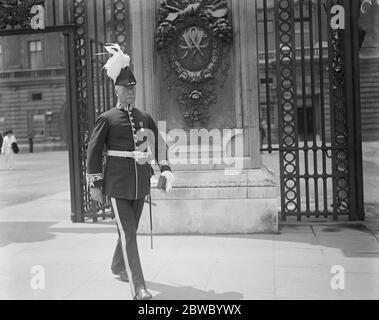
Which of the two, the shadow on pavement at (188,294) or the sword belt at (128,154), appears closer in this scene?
the shadow on pavement at (188,294)

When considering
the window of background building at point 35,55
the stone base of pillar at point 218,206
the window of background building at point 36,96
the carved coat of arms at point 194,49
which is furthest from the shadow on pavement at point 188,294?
the window of background building at point 35,55

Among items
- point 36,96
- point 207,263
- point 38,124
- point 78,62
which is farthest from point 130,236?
point 36,96

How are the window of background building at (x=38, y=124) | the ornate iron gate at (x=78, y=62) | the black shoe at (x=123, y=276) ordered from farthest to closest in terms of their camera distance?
the window of background building at (x=38, y=124) → the ornate iron gate at (x=78, y=62) → the black shoe at (x=123, y=276)

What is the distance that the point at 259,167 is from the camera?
777cm

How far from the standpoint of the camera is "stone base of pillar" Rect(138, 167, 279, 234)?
753 cm

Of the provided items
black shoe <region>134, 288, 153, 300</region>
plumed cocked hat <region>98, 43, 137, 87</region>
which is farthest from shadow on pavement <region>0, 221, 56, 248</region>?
plumed cocked hat <region>98, 43, 137, 87</region>

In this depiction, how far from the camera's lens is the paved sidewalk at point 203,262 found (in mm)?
4980

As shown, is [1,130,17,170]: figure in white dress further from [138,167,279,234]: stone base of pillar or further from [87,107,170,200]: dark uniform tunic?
[87,107,170,200]: dark uniform tunic

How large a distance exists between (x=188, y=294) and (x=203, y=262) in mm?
1169

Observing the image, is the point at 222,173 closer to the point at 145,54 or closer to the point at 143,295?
the point at 145,54

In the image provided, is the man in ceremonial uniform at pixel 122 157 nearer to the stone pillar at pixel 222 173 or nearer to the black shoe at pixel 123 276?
the black shoe at pixel 123 276

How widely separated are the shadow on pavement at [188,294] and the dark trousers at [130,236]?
238mm

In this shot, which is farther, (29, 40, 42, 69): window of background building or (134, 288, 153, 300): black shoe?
(29, 40, 42, 69): window of background building
